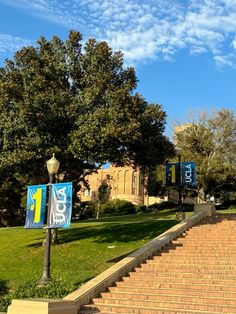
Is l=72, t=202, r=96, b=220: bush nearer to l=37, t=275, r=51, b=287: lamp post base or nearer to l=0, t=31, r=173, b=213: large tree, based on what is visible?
l=0, t=31, r=173, b=213: large tree

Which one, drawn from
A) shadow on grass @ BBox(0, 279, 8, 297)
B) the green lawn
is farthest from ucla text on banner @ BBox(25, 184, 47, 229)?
shadow on grass @ BBox(0, 279, 8, 297)

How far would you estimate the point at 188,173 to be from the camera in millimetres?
29859

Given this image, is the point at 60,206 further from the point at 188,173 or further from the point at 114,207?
the point at 114,207

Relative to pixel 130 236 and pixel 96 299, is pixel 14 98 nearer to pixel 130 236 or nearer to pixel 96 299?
pixel 130 236

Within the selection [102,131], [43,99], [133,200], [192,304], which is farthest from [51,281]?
[133,200]

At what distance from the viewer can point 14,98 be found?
71.9ft

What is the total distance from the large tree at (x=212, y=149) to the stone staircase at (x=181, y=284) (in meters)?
31.5

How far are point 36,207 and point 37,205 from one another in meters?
0.07

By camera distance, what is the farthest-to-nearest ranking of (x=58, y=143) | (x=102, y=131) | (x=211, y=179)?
(x=211, y=179)
(x=58, y=143)
(x=102, y=131)

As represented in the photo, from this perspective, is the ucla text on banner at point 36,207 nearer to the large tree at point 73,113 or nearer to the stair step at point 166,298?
the stair step at point 166,298

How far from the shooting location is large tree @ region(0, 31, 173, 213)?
20797 millimetres

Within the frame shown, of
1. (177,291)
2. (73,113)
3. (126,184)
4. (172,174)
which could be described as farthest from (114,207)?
(177,291)

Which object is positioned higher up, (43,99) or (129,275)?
(43,99)

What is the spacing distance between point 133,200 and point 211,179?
47.0m
